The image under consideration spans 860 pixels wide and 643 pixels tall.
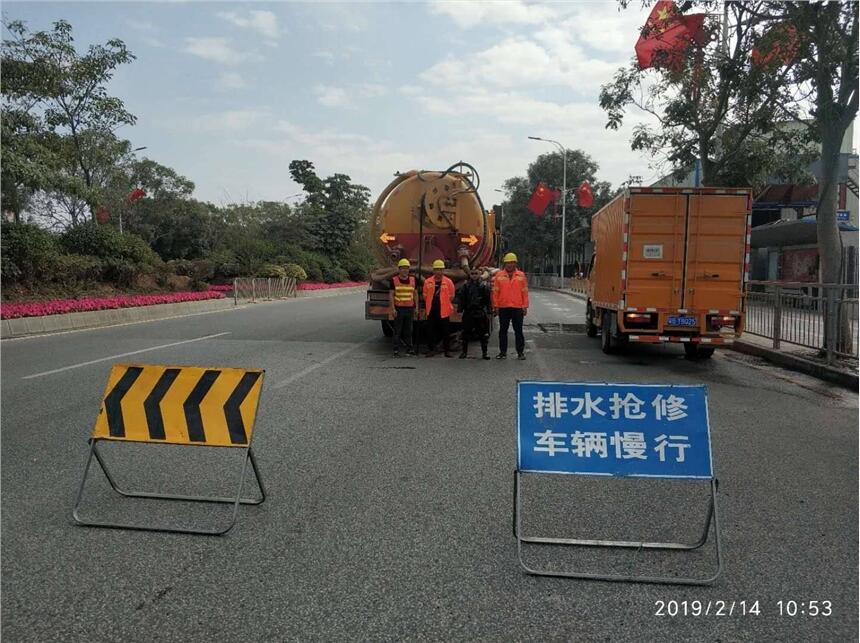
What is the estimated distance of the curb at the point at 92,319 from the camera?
15539 millimetres

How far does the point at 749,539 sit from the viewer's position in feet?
13.3

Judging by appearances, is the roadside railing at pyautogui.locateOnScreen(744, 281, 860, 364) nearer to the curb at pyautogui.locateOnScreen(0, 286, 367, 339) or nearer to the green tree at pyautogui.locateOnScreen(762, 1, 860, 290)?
the green tree at pyautogui.locateOnScreen(762, 1, 860, 290)

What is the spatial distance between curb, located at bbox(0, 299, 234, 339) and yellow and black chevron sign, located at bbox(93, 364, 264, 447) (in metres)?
12.8

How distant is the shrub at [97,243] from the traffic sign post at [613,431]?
21.6 meters

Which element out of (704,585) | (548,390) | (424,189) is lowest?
(704,585)

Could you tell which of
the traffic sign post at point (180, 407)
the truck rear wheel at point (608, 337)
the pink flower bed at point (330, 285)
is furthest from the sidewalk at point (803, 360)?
the pink flower bed at point (330, 285)

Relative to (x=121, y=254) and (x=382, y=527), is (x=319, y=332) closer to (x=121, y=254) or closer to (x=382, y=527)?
(x=121, y=254)

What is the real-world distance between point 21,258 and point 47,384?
37.3 feet

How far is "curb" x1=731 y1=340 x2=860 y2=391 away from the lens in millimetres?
9625

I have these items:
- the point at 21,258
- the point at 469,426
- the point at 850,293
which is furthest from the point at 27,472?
the point at 21,258

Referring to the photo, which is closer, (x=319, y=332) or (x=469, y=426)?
(x=469, y=426)

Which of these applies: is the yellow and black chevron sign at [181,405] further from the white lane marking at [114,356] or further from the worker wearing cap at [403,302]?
the worker wearing cap at [403,302]

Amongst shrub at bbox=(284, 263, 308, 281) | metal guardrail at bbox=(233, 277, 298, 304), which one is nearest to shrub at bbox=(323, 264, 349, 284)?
shrub at bbox=(284, 263, 308, 281)

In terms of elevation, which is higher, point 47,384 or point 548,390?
point 548,390
